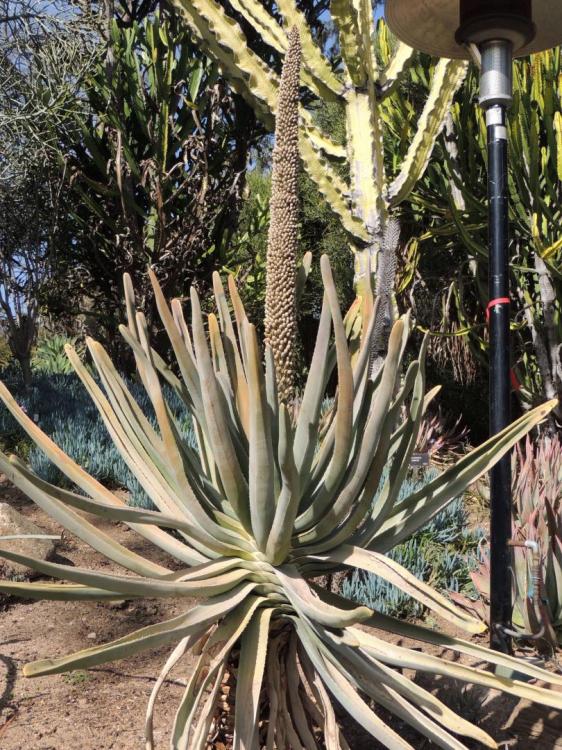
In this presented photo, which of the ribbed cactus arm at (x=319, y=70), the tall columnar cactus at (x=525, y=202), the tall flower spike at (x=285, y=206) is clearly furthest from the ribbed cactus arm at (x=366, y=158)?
the tall flower spike at (x=285, y=206)

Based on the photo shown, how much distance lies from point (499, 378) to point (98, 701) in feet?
5.66

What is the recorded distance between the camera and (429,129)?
5254 mm

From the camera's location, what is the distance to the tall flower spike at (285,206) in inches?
64.1

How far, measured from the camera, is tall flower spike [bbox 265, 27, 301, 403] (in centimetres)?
163

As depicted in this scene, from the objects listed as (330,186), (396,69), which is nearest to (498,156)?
(330,186)

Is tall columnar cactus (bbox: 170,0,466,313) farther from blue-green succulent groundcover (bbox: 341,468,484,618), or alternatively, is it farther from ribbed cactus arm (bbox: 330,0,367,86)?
blue-green succulent groundcover (bbox: 341,468,484,618)

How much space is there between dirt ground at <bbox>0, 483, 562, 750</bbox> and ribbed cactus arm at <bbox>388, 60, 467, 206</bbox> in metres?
3.48

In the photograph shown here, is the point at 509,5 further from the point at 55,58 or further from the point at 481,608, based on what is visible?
the point at 55,58

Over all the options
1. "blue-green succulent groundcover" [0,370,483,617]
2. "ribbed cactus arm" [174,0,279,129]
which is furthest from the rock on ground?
"ribbed cactus arm" [174,0,279,129]

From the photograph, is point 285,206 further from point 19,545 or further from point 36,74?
point 36,74

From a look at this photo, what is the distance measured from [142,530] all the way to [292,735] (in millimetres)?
614

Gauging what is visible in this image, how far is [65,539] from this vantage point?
3945mm

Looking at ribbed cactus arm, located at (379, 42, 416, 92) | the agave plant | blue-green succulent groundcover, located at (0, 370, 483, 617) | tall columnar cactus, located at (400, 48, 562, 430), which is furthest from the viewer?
tall columnar cactus, located at (400, 48, 562, 430)

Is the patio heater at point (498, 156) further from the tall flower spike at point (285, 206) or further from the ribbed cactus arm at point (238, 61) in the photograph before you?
the ribbed cactus arm at point (238, 61)
